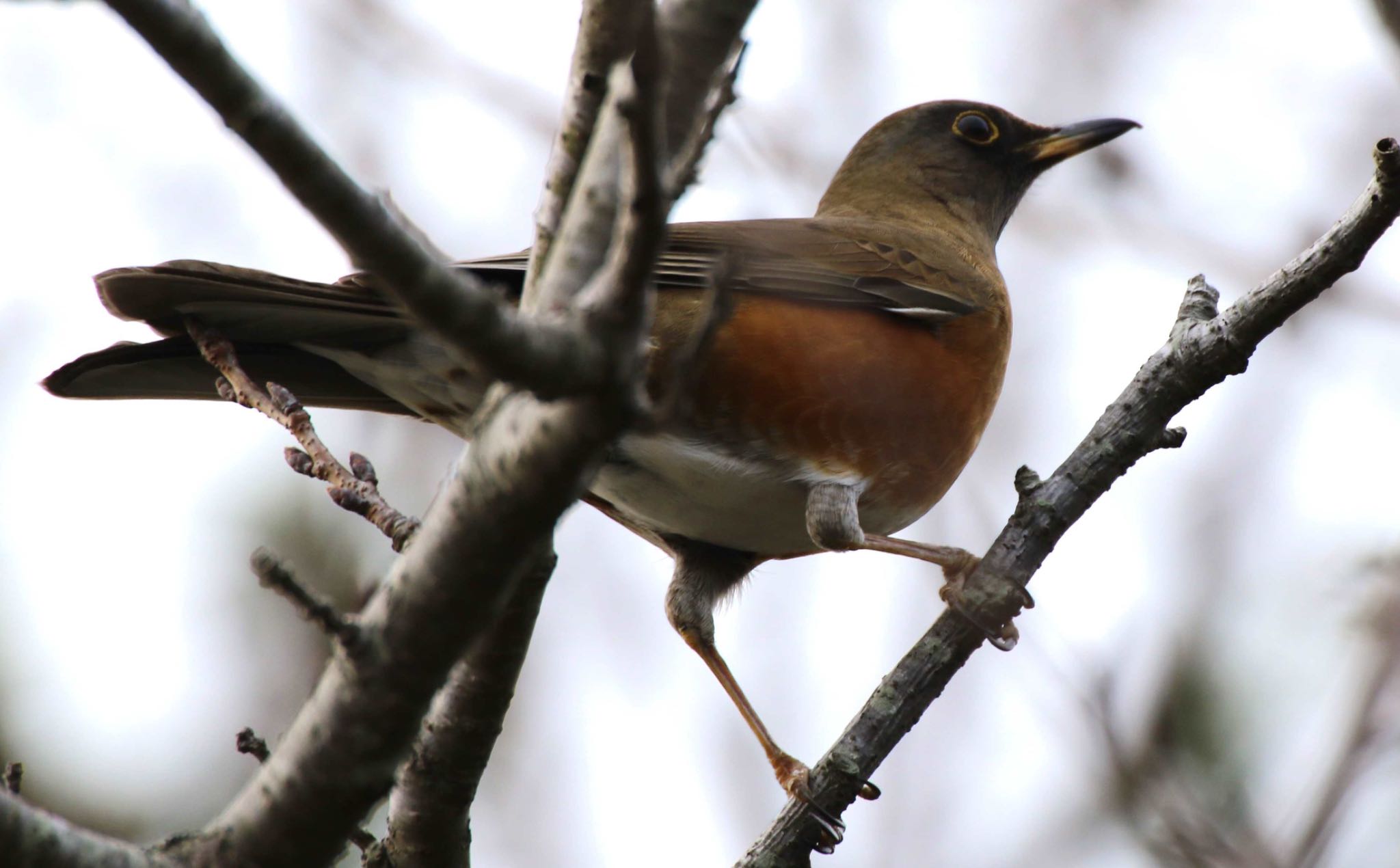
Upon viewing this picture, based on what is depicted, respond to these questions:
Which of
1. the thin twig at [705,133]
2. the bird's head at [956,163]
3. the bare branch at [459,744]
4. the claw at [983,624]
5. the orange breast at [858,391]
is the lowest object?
the bare branch at [459,744]

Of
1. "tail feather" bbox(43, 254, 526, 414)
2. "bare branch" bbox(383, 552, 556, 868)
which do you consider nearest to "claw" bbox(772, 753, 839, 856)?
"bare branch" bbox(383, 552, 556, 868)

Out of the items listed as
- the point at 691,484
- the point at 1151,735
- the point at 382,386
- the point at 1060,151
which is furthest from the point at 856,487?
the point at 1060,151

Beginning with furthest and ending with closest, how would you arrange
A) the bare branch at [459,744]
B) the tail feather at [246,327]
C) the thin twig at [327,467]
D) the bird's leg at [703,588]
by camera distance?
the bird's leg at [703,588], the tail feather at [246,327], the thin twig at [327,467], the bare branch at [459,744]

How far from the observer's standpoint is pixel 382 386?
177 inches

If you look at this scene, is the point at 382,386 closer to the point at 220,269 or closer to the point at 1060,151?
the point at 220,269

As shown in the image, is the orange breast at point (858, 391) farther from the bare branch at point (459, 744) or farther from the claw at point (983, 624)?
the bare branch at point (459, 744)

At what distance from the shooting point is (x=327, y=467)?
2842mm

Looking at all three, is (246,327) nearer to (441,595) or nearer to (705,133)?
(441,595)

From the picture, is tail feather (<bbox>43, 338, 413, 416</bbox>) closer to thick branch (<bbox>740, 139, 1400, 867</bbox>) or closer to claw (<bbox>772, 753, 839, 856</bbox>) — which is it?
claw (<bbox>772, 753, 839, 856</bbox>)

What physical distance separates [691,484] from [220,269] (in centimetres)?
177

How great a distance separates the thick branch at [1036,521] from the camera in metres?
3.59

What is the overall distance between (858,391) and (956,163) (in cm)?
275

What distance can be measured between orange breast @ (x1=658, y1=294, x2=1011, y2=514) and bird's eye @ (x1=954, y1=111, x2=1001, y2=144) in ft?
6.97

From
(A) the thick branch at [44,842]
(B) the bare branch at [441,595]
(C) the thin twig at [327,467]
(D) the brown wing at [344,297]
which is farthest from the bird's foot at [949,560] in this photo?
(A) the thick branch at [44,842]
